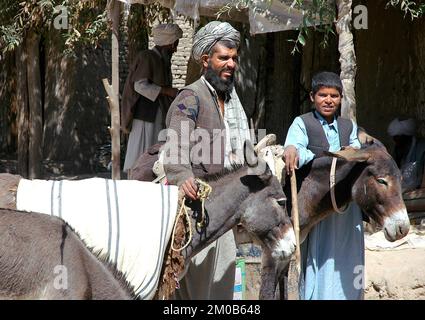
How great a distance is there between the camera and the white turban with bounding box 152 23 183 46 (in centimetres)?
753

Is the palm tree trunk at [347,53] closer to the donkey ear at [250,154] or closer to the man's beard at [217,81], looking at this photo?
the man's beard at [217,81]

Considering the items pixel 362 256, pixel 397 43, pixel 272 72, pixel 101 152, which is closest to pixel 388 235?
pixel 362 256

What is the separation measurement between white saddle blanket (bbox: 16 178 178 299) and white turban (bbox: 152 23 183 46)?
3.67 meters

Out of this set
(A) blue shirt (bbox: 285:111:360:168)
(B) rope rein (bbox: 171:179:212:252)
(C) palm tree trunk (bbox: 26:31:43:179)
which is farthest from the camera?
(C) palm tree trunk (bbox: 26:31:43:179)

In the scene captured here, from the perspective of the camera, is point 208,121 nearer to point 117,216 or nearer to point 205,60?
point 205,60

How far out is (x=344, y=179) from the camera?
5.11m

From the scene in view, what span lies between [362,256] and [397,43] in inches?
201

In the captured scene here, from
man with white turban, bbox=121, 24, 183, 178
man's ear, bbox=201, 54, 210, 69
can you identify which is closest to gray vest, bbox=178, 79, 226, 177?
man's ear, bbox=201, 54, 210, 69

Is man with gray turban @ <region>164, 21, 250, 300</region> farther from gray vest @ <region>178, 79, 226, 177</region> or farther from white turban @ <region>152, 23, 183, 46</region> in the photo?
white turban @ <region>152, 23, 183, 46</region>
